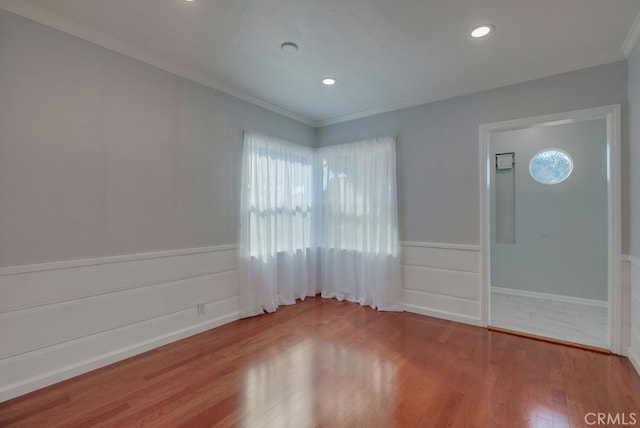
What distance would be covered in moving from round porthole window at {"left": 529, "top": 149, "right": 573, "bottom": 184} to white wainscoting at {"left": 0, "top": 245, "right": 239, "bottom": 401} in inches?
192

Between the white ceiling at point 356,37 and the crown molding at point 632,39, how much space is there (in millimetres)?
12

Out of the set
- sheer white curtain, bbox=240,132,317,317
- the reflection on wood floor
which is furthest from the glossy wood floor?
sheer white curtain, bbox=240,132,317,317

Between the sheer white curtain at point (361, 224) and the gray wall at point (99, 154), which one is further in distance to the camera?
the sheer white curtain at point (361, 224)

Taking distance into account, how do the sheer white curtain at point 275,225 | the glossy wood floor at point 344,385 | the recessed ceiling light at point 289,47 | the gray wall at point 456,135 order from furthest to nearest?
the sheer white curtain at point 275,225 → the gray wall at point 456,135 → the recessed ceiling light at point 289,47 → the glossy wood floor at point 344,385

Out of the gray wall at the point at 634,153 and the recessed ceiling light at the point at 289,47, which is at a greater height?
the recessed ceiling light at the point at 289,47

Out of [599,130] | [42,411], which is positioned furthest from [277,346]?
[599,130]

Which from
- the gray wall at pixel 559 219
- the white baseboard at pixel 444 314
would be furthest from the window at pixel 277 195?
the gray wall at pixel 559 219

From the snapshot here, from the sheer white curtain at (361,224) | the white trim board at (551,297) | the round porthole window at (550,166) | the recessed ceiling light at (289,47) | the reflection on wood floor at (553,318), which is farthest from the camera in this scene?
the round porthole window at (550,166)

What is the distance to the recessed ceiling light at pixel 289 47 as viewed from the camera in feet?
8.48

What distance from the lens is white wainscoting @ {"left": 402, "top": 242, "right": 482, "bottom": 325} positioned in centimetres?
344

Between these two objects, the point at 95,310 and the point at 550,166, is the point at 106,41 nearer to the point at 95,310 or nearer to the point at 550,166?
the point at 95,310

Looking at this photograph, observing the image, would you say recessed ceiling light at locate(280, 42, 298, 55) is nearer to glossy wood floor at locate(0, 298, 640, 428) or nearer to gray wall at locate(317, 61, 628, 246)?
gray wall at locate(317, 61, 628, 246)

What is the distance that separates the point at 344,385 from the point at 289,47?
2.87 metres

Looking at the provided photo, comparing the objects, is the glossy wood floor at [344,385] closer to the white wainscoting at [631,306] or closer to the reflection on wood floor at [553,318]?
the white wainscoting at [631,306]
